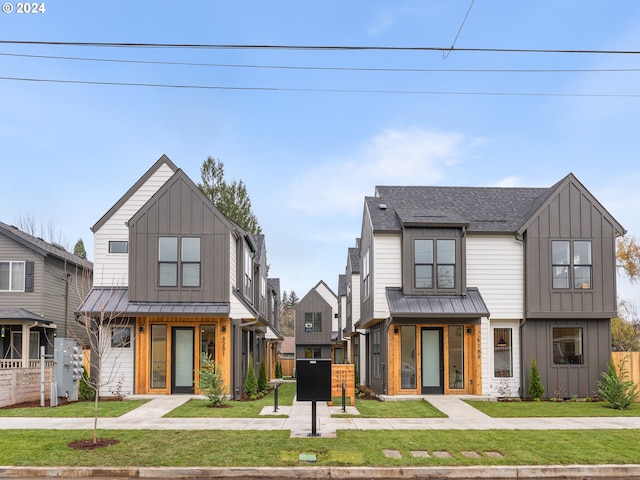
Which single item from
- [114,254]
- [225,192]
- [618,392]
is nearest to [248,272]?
[114,254]

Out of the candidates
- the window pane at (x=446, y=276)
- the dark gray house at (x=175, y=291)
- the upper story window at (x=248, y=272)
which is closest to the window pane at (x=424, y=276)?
the window pane at (x=446, y=276)

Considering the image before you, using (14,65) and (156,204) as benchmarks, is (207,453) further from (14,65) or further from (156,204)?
(156,204)

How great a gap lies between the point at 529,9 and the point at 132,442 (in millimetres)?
11527

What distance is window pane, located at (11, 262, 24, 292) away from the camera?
26.9m

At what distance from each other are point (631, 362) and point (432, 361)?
6.41 metres

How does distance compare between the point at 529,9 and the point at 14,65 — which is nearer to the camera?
the point at 529,9

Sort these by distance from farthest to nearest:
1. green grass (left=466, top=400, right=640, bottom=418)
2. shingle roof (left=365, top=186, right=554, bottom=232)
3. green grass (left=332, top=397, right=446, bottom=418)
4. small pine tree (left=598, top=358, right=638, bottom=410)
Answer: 1. shingle roof (left=365, top=186, right=554, bottom=232)
2. small pine tree (left=598, top=358, right=638, bottom=410)
3. green grass (left=466, top=400, right=640, bottom=418)
4. green grass (left=332, top=397, right=446, bottom=418)

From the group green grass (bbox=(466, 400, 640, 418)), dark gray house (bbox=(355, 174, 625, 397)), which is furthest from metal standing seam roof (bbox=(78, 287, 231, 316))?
green grass (bbox=(466, 400, 640, 418))

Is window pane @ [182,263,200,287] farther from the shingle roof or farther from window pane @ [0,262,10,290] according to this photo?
window pane @ [0,262,10,290]

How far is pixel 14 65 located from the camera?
48.4 feet

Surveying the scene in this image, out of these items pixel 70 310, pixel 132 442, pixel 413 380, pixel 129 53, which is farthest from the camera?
pixel 70 310

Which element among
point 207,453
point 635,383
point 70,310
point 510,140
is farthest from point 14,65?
point 635,383

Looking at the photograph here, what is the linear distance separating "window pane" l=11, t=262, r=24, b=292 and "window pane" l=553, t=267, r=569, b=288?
2097cm

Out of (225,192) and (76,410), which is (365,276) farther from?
(225,192)
